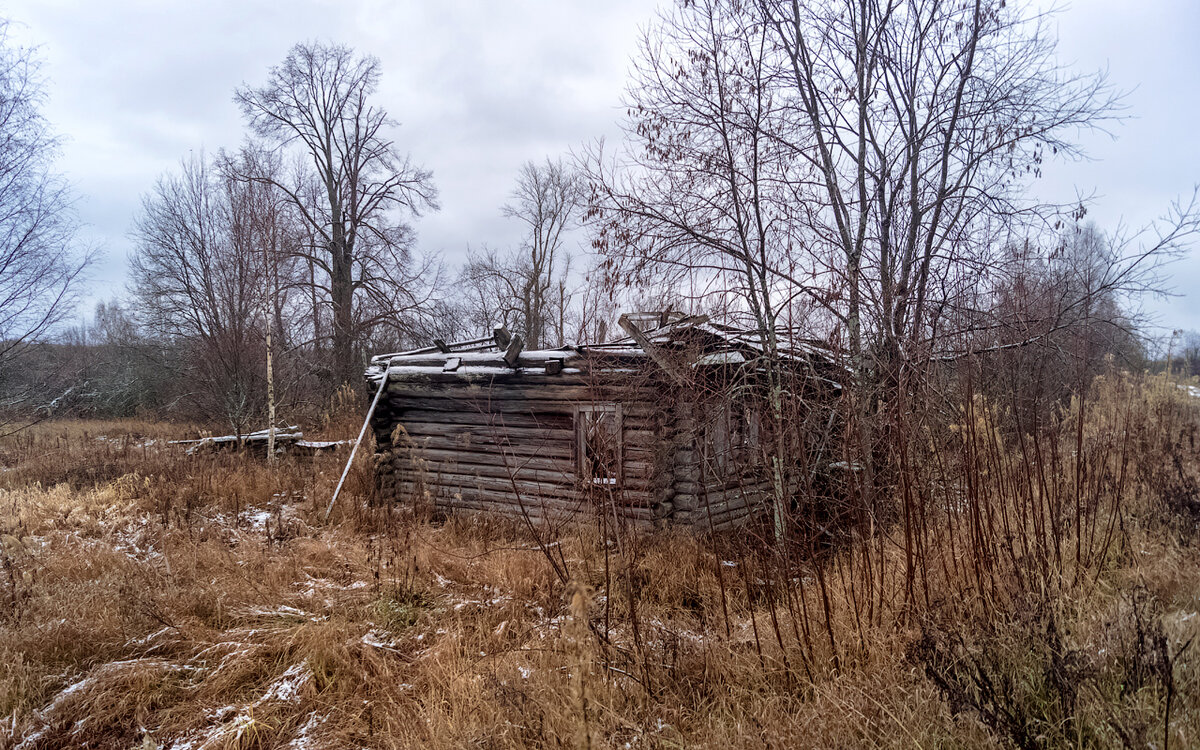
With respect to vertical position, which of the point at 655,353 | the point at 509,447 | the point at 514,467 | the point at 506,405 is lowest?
the point at 514,467

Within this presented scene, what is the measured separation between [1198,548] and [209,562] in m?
8.44

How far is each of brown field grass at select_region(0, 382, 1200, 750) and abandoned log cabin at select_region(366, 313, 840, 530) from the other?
0.81 metres

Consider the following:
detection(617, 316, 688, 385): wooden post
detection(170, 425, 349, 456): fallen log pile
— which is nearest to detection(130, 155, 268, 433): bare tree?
detection(170, 425, 349, 456): fallen log pile

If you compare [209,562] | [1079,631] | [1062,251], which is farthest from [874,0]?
[209,562]

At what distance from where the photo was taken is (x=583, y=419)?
314 inches

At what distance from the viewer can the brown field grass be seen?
2549 millimetres

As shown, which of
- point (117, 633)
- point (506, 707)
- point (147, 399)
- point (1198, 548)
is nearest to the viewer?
point (506, 707)

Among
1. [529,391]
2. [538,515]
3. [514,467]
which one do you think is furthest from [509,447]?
[538,515]

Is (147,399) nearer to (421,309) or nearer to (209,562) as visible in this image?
(421,309)

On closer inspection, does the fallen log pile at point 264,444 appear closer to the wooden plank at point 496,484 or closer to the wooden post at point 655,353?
the wooden plank at point 496,484

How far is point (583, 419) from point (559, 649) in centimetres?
417

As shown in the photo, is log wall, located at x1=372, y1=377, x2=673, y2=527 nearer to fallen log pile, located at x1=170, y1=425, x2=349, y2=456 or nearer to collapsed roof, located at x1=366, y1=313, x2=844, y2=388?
collapsed roof, located at x1=366, y1=313, x2=844, y2=388

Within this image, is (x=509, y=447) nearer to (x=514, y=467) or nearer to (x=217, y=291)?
(x=514, y=467)

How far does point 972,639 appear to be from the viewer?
3.06 meters
